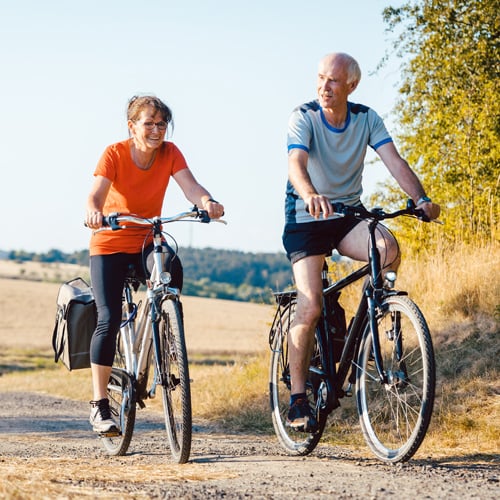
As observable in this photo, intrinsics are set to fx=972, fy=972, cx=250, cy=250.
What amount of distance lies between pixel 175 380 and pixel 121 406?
2.76 ft

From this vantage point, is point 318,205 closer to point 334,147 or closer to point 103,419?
point 334,147

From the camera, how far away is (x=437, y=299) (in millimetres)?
9938

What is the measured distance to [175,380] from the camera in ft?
19.8

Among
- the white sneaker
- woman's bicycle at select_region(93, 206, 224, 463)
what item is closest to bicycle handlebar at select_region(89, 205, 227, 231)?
woman's bicycle at select_region(93, 206, 224, 463)

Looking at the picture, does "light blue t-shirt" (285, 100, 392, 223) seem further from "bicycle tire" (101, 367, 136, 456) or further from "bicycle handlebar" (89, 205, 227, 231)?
"bicycle tire" (101, 367, 136, 456)

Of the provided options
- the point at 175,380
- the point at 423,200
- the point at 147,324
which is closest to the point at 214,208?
the point at 147,324

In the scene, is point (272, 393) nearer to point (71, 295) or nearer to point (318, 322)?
point (318, 322)

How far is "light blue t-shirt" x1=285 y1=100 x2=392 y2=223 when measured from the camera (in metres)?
5.84

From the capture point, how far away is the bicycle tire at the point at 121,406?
21.7 feet

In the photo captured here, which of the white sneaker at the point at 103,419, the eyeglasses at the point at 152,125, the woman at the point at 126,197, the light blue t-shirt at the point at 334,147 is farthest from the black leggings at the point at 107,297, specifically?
the light blue t-shirt at the point at 334,147

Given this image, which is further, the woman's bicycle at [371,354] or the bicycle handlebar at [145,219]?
the bicycle handlebar at [145,219]

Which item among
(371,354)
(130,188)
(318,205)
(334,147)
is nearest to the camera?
(318,205)

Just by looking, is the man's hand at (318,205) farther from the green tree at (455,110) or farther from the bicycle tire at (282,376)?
the green tree at (455,110)

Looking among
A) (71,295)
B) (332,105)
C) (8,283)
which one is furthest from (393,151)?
(8,283)
